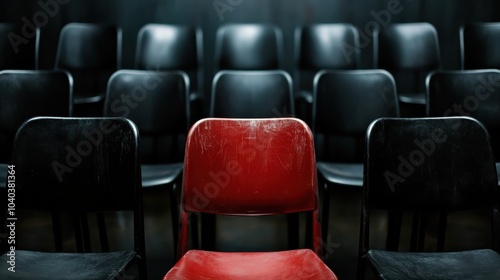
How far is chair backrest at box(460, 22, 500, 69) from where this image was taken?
371 centimetres

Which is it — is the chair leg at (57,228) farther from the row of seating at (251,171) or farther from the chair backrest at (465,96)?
the chair backrest at (465,96)

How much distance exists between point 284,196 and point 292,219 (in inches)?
18.4

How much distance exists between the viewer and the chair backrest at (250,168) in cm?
177

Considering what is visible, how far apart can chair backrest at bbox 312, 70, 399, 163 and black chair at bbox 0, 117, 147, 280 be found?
1.16 m

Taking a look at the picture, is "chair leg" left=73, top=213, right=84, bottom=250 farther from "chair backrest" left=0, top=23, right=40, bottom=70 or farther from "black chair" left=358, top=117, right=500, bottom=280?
"chair backrest" left=0, top=23, right=40, bottom=70

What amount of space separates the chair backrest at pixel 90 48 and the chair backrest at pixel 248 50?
74 cm

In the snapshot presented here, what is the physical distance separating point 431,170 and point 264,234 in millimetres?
1348

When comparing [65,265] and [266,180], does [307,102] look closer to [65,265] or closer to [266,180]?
[266,180]

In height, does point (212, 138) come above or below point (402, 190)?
above

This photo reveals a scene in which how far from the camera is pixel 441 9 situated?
13.5 ft

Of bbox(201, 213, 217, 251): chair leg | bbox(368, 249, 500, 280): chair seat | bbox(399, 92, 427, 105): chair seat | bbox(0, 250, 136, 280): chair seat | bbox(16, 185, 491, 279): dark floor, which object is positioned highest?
bbox(399, 92, 427, 105): chair seat

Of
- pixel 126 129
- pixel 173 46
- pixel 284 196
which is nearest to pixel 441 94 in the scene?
pixel 284 196

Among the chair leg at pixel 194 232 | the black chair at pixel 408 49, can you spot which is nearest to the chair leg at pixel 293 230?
the chair leg at pixel 194 232

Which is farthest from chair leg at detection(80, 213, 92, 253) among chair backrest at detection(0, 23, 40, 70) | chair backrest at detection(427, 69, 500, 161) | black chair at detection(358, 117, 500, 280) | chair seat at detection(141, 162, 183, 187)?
chair backrest at detection(0, 23, 40, 70)
